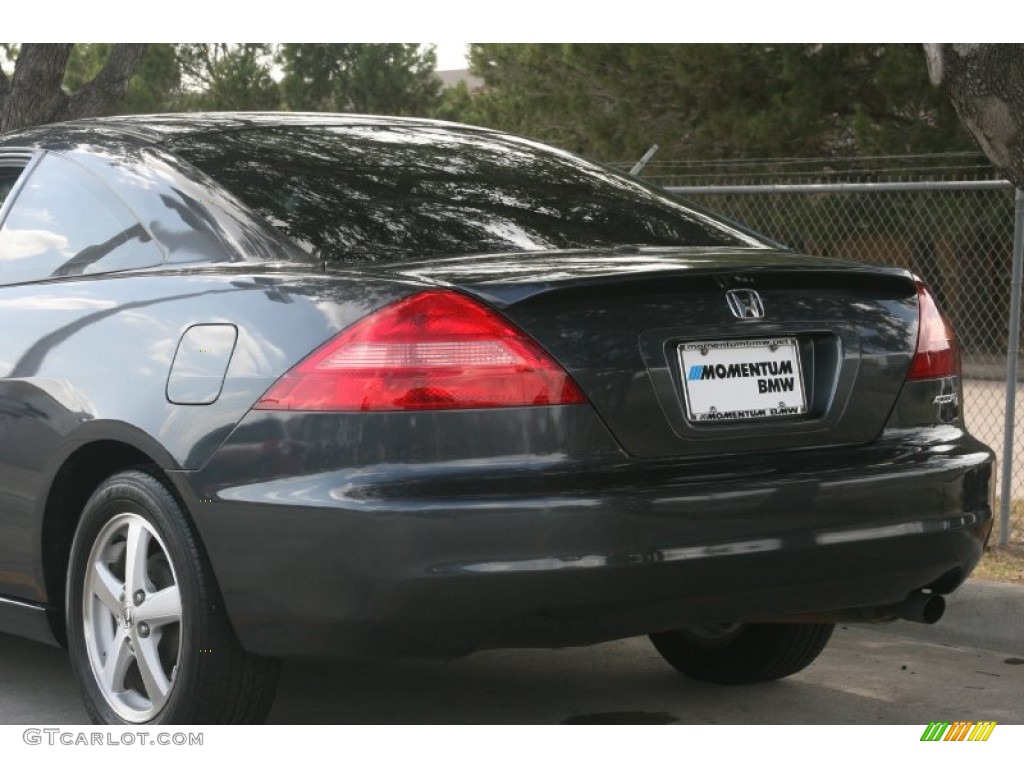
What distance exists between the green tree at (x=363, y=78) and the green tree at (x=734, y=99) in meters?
16.8

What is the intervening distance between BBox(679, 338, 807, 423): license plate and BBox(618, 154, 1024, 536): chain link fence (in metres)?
10.4

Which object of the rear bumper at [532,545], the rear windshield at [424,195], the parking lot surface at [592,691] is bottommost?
the parking lot surface at [592,691]

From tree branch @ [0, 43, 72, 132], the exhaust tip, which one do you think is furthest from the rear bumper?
tree branch @ [0, 43, 72, 132]

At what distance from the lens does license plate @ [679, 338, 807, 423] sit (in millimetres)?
3828

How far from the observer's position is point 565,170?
505cm

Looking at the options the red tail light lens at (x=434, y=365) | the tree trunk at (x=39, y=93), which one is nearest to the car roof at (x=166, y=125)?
the red tail light lens at (x=434, y=365)

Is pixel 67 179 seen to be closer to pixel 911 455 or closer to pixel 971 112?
pixel 911 455

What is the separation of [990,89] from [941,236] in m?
11.3

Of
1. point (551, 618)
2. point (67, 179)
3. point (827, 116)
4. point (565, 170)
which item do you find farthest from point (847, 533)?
point (827, 116)

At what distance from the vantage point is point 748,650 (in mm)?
5156

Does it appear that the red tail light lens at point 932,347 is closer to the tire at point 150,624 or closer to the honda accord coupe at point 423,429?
the honda accord coupe at point 423,429

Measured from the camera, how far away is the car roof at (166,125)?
4777 millimetres

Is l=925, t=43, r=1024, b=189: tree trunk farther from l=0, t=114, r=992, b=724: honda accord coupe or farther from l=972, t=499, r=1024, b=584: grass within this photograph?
l=0, t=114, r=992, b=724: honda accord coupe
